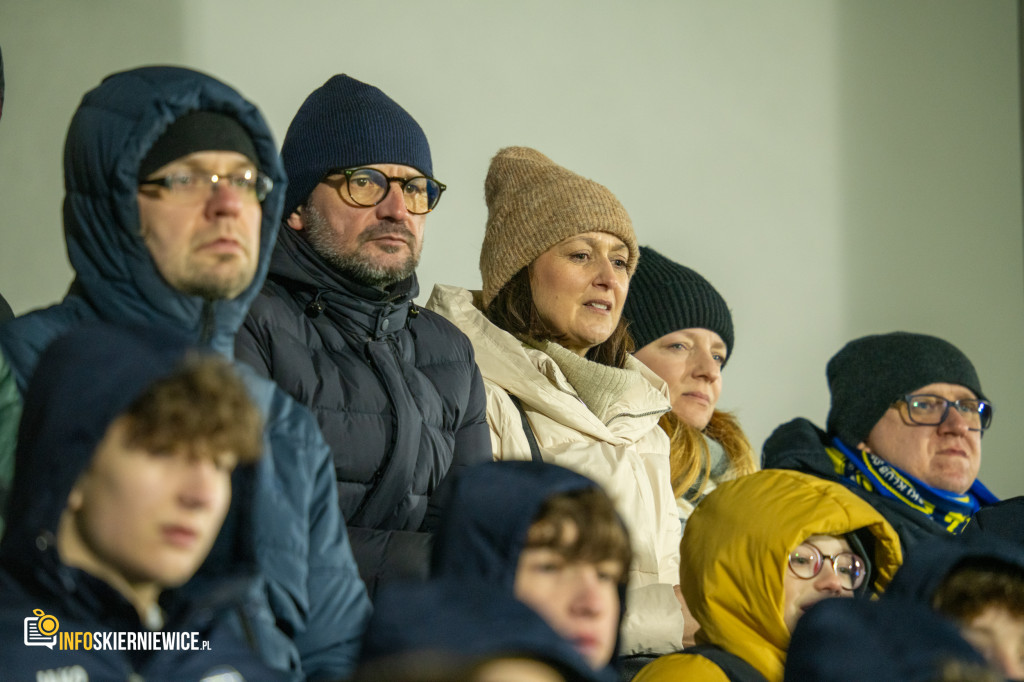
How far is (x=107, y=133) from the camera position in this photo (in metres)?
1.80

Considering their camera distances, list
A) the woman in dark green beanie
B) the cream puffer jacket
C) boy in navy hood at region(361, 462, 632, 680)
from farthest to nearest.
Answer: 1. the woman in dark green beanie
2. the cream puffer jacket
3. boy in navy hood at region(361, 462, 632, 680)

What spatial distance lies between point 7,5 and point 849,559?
8.79 ft

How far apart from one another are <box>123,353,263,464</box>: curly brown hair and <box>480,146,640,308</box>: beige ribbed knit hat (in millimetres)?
1905

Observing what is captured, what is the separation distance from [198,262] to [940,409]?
232 centimetres

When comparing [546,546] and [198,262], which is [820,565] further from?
[198,262]

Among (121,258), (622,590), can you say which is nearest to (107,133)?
(121,258)

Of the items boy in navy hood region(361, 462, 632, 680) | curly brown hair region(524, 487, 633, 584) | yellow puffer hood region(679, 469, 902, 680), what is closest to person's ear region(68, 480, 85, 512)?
boy in navy hood region(361, 462, 632, 680)

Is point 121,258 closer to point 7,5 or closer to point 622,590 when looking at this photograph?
point 622,590

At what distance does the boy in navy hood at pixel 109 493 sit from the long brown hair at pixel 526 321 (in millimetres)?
1864

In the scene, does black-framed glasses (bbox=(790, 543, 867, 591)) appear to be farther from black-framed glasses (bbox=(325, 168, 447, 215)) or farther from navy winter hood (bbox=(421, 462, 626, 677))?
black-framed glasses (bbox=(325, 168, 447, 215))

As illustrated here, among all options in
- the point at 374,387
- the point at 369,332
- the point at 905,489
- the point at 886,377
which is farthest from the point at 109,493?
the point at 886,377

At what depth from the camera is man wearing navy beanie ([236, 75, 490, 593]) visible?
7.27 feet

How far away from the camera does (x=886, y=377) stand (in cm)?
342

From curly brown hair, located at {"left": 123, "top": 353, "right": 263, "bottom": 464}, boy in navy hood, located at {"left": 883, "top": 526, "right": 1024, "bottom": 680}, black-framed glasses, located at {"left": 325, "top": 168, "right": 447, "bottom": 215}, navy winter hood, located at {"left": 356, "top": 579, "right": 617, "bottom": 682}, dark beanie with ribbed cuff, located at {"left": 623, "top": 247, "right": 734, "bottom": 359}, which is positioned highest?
black-framed glasses, located at {"left": 325, "top": 168, "right": 447, "bottom": 215}
